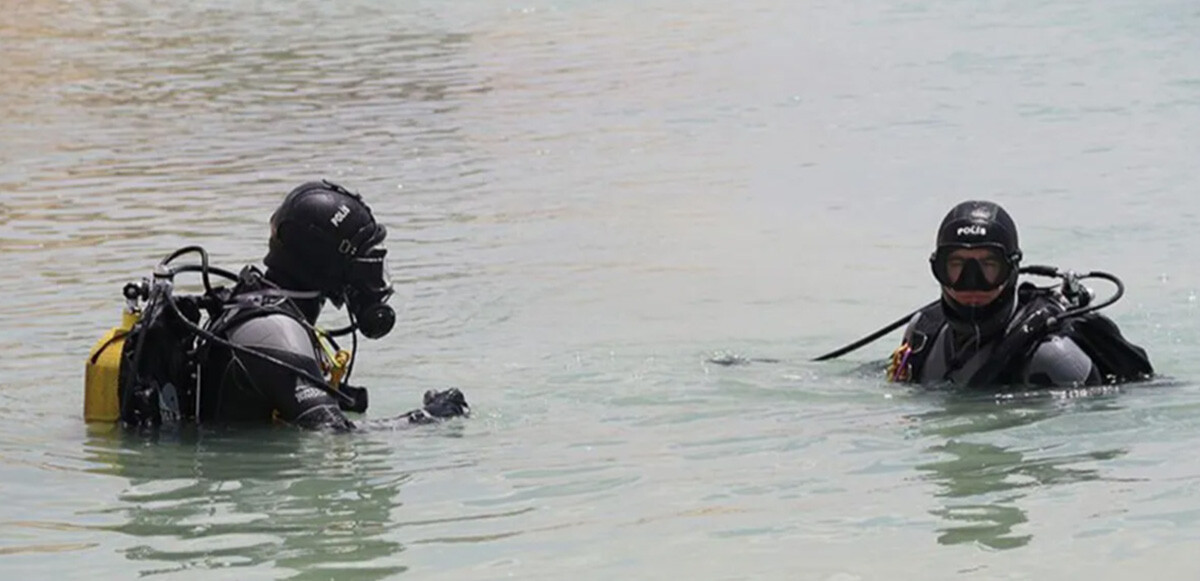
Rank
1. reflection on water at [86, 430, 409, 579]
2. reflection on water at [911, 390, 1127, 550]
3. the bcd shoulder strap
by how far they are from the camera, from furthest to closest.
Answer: the bcd shoulder strap
reflection on water at [911, 390, 1127, 550]
reflection on water at [86, 430, 409, 579]

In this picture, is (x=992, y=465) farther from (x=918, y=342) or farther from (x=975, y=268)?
(x=918, y=342)

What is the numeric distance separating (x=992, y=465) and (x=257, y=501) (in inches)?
92.6

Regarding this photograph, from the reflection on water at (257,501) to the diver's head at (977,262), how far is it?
6.89 ft

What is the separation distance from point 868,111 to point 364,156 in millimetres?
4933

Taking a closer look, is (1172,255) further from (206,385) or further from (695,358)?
(206,385)

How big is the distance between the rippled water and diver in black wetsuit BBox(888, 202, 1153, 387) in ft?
0.51

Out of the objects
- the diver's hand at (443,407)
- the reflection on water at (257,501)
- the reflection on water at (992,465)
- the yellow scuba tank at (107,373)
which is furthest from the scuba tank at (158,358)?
the reflection on water at (992,465)

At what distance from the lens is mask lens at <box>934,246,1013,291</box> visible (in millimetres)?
8094

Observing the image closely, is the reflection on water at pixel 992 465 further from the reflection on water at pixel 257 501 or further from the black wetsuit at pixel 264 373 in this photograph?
the black wetsuit at pixel 264 373

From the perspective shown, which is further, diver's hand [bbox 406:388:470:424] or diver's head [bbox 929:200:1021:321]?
diver's head [bbox 929:200:1021:321]

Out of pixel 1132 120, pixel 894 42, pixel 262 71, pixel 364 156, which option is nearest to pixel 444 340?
pixel 364 156

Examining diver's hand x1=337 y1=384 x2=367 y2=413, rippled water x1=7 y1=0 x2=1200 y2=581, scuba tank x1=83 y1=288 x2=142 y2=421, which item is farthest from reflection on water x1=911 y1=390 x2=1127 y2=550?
scuba tank x1=83 y1=288 x2=142 y2=421

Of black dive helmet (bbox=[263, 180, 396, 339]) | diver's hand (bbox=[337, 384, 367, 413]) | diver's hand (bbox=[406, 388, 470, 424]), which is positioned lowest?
diver's hand (bbox=[406, 388, 470, 424])

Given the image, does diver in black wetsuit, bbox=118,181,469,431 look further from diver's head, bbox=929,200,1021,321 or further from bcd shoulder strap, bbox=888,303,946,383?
bcd shoulder strap, bbox=888,303,946,383
